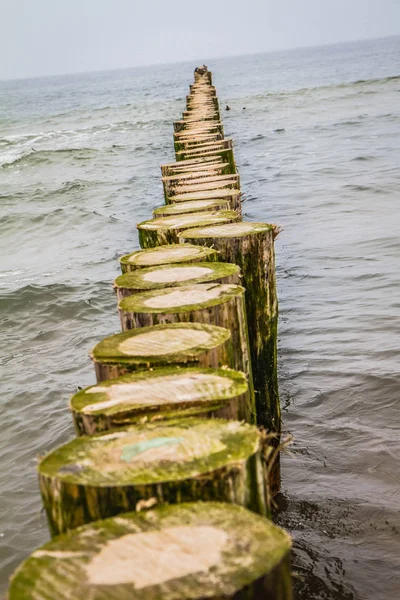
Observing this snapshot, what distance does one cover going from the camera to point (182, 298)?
2.75 meters

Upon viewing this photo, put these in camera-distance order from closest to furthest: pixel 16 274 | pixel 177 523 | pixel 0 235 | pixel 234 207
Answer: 1. pixel 177 523
2. pixel 234 207
3. pixel 16 274
4. pixel 0 235

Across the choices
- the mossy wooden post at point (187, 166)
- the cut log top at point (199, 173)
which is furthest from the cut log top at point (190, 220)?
the mossy wooden post at point (187, 166)

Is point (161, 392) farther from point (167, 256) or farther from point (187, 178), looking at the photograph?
point (187, 178)

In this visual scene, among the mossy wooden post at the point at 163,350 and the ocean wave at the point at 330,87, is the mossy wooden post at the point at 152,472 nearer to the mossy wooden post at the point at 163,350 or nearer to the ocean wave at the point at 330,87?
the mossy wooden post at the point at 163,350

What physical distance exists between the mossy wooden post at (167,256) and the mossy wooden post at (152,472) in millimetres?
1530

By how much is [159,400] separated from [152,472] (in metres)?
0.35

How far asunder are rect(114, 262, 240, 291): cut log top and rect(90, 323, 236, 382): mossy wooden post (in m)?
0.55

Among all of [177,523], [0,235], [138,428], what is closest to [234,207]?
[138,428]

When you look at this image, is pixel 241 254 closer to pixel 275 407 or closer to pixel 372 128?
pixel 275 407

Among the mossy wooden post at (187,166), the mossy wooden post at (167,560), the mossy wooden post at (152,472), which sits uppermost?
the mossy wooden post at (187,166)

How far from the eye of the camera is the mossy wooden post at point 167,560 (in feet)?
4.36

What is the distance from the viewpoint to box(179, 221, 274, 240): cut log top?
366 cm

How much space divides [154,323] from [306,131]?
21.2m

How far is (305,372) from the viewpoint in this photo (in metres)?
5.64
